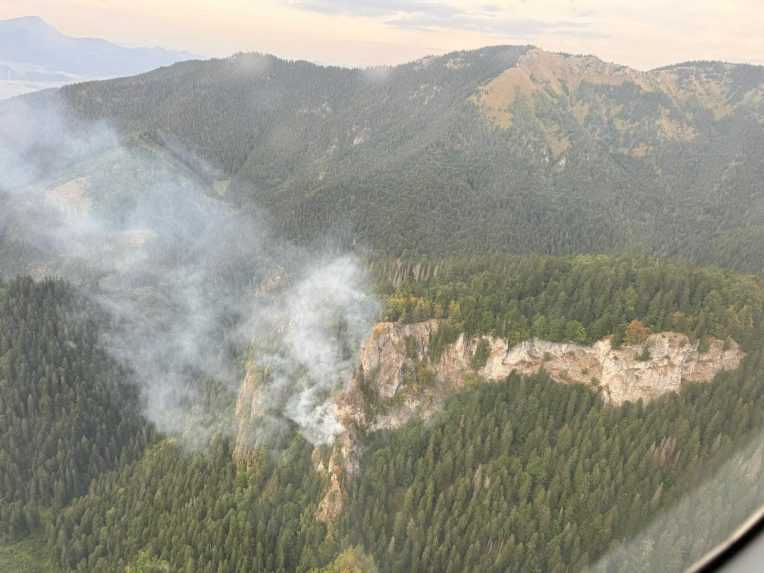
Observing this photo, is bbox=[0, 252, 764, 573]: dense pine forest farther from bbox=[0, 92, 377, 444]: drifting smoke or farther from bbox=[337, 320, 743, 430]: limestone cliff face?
bbox=[0, 92, 377, 444]: drifting smoke

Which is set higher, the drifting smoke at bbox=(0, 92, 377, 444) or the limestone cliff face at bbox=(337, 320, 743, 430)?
the limestone cliff face at bbox=(337, 320, 743, 430)

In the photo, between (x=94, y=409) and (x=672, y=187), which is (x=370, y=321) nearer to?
(x=94, y=409)

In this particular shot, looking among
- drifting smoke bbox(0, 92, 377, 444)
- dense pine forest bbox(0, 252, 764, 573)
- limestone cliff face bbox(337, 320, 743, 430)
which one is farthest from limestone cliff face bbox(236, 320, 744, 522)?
drifting smoke bbox(0, 92, 377, 444)

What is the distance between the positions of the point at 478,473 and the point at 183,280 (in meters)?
102

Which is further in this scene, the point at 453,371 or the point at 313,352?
the point at 313,352

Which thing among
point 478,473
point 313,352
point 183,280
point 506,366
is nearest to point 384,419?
point 478,473

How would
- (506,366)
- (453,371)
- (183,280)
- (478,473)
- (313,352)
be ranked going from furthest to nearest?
(183,280) < (313,352) < (453,371) < (506,366) < (478,473)

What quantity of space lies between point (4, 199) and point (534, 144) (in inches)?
6822

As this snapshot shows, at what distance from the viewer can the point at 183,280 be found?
133 m

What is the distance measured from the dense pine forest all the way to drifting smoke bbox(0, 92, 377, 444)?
8.11m

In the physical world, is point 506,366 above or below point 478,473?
above

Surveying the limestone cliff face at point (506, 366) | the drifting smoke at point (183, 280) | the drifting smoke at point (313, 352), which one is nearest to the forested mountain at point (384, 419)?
the limestone cliff face at point (506, 366)

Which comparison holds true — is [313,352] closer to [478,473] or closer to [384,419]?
[384,419]

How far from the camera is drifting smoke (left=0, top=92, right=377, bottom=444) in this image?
70.8 metres
